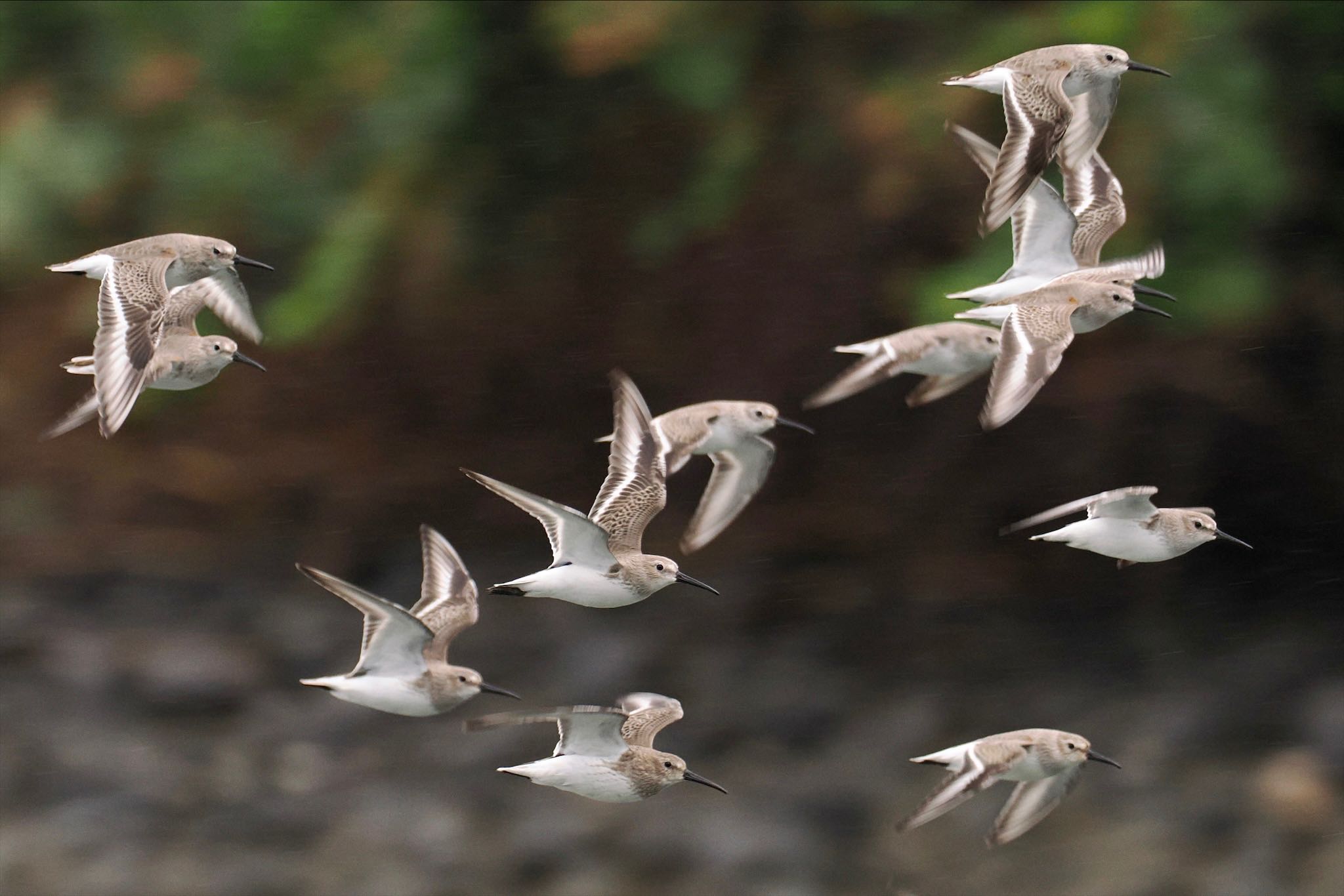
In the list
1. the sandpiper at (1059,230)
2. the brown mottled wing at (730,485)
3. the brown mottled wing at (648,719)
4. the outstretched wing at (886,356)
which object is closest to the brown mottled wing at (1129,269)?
the sandpiper at (1059,230)

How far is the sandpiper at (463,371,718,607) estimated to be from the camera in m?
3.59

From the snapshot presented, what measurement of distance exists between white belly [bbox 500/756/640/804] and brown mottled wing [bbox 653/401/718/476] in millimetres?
679

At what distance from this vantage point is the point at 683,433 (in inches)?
160

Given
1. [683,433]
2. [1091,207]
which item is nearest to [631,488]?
[683,433]

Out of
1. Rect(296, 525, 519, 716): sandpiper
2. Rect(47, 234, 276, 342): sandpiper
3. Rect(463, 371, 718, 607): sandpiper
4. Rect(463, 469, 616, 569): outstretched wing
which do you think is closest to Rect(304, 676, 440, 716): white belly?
Rect(296, 525, 519, 716): sandpiper

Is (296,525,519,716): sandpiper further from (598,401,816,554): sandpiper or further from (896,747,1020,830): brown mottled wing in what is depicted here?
(896,747,1020,830): brown mottled wing

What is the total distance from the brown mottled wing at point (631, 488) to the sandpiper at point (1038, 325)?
754mm

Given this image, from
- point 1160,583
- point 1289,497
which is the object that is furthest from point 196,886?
point 1289,497

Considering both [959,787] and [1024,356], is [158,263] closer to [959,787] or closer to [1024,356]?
[1024,356]

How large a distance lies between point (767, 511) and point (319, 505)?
6.06 ft

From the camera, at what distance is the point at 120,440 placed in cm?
712

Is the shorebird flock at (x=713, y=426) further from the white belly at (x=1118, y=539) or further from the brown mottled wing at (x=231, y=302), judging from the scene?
the brown mottled wing at (x=231, y=302)

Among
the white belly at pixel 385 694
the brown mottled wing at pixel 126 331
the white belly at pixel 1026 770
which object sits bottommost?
the white belly at pixel 1026 770

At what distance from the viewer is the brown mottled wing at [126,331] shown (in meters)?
3.49
